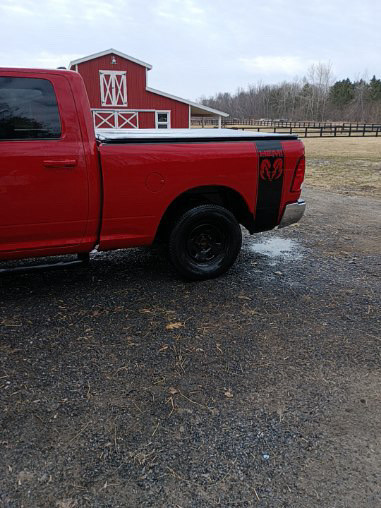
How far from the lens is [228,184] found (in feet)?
14.3

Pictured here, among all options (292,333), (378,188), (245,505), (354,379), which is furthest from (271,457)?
(378,188)

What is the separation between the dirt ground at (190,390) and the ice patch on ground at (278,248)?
0.69m

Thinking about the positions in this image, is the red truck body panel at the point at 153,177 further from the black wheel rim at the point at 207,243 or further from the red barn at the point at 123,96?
the red barn at the point at 123,96

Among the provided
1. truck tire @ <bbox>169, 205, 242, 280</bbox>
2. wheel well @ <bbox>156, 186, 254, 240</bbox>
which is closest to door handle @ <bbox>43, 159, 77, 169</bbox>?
wheel well @ <bbox>156, 186, 254, 240</bbox>

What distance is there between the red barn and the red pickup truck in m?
19.5

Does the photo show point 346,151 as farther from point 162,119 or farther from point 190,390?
point 190,390

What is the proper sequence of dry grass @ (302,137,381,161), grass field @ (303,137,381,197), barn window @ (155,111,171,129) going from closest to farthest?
1. grass field @ (303,137,381,197)
2. dry grass @ (302,137,381,161)
3. barn window @ (155,111,171,129)

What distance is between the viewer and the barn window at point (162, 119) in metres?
23.5

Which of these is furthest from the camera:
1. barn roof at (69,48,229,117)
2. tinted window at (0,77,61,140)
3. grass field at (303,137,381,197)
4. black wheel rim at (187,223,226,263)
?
barn roof at (69,48,229,117)

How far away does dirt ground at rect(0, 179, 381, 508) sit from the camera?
2062 mm

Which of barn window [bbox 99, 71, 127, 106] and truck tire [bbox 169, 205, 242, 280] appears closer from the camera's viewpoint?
truck tire [bbox 169, 205, 242, 280]

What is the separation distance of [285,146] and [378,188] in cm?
750

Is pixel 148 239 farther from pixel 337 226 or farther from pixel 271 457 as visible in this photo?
pixel 337 226

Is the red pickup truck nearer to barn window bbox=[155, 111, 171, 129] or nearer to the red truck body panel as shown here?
the red truck body panel
